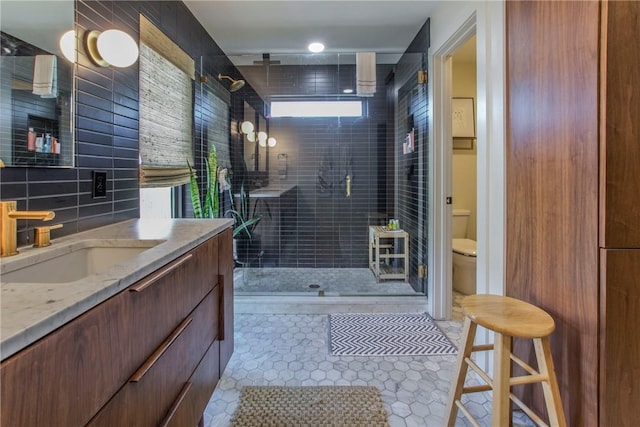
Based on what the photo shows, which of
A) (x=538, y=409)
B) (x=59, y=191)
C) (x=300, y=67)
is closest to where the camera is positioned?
(x=59, y=191)

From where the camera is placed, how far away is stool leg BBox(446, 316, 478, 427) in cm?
137

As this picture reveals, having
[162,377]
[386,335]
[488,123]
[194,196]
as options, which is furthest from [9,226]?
[386,335]

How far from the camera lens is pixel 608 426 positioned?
3.69 ft

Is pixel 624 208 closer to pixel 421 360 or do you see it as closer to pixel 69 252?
pixel 421 360

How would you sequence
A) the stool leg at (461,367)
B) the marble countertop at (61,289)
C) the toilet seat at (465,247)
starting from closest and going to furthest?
the marble countertop at (61,289) → the stool leg at (461,367) → the toilet seat at (465,247)

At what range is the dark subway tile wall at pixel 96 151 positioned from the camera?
1.20 metres

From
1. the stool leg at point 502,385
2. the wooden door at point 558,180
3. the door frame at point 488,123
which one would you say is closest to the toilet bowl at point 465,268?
the door frame at point 488,123

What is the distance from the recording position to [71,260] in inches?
47.6

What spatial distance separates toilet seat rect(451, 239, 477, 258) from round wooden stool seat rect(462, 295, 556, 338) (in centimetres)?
171

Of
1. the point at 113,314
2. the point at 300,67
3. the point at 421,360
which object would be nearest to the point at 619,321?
the point at 421,360

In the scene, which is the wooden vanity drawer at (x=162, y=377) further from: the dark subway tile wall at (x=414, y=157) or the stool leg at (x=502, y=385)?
the dark subway tile wall at (x=414, y=157)

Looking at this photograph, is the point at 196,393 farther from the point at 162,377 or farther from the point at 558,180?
the point at 558,180

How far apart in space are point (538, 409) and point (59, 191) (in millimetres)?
2123

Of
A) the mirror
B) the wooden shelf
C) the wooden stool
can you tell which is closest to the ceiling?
the mirror
